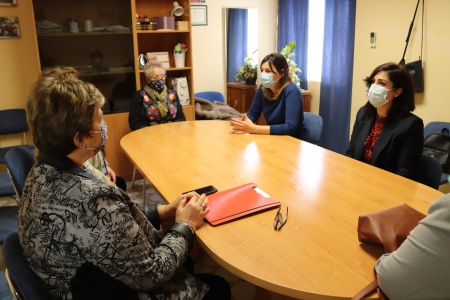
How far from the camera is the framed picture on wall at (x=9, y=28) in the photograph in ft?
11.4

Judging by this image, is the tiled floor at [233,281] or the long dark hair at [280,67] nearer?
the tiled floor at [233,281]

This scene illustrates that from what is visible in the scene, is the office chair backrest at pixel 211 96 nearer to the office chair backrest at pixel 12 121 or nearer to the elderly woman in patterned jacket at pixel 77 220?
the office chair backrest at pixel 12 121

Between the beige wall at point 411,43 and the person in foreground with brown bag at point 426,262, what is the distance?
9.39 ft

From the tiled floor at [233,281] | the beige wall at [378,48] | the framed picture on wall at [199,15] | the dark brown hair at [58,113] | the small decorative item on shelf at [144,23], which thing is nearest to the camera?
the dark brown hair at [58,113]

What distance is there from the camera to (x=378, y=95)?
219 cm

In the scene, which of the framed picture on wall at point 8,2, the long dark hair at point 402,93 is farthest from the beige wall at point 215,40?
the long dark hair at point 402,93

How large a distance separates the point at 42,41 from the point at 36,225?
2.87 m

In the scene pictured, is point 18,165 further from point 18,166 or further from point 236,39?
point 236,39

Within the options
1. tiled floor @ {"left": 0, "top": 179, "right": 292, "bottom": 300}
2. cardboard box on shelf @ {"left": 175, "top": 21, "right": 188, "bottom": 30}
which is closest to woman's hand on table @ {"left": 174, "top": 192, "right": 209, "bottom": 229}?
tiled floor @ {"left": 0, "top": 179, "right": 292, "bottom": 300}

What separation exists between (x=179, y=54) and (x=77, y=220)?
3.17 m

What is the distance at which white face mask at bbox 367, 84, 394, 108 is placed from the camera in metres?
2.18

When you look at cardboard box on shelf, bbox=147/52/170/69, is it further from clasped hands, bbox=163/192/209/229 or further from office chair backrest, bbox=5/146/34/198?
clasped hands, bbox=163/192/209/229

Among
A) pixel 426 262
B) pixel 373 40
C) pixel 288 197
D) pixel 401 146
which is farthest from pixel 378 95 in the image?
pixel 373 40

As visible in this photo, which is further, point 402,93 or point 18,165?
point 402,93
